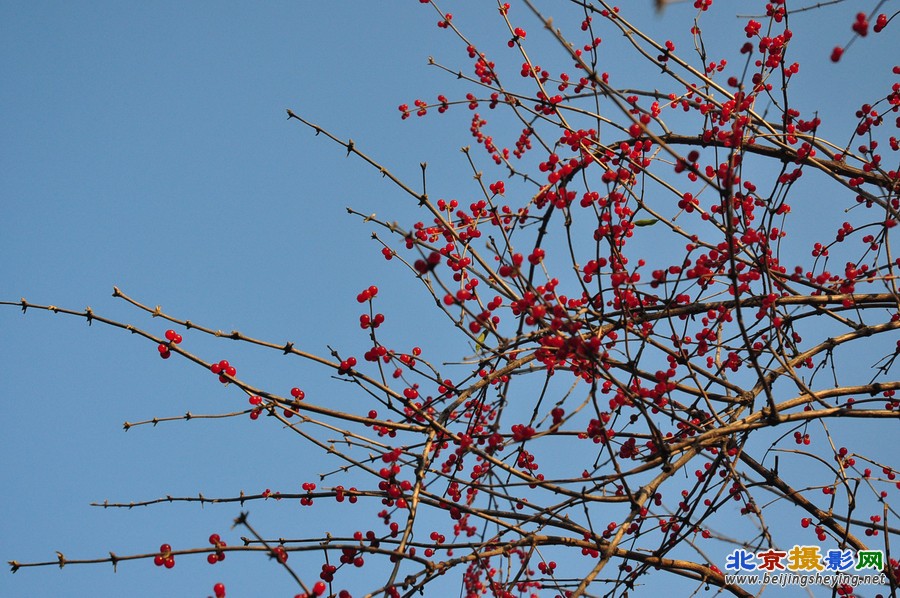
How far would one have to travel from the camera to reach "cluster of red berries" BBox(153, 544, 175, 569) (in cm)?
273

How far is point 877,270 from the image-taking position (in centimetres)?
415

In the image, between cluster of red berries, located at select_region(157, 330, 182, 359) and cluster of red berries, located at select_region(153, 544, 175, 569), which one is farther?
cluster of red berries, located at select_region(157, 330, 182, 359)

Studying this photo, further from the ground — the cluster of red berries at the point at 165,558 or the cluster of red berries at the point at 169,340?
the cluster of red berries at the point at 169,340

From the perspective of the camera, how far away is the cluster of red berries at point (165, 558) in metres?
2.73

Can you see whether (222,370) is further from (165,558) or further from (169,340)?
(165,558)

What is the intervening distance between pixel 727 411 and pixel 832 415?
64 centimetres

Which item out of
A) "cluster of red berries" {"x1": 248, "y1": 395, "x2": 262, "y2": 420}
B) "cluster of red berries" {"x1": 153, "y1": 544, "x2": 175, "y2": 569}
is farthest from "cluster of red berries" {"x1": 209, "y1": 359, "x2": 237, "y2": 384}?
"cluster of red berries" {"x1": 153, "y1": 544, "x2": 175, "y2": 569}

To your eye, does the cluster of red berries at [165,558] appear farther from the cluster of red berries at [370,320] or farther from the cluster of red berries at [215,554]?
the cluster of red berries at [370,320]

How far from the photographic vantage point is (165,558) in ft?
9.21

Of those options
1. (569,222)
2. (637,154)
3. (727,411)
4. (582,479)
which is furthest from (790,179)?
(582,479)

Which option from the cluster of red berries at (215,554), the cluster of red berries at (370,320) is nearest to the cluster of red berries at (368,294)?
the cluster of red berries at (370,320)

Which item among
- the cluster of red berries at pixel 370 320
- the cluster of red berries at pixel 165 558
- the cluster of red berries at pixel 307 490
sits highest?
the cluster of red berries at pixel 370 320

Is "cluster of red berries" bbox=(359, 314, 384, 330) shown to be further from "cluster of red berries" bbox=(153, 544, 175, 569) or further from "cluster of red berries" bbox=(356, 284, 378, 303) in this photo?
"cluster of red berries" bbox=(153, 544, 175, 569)

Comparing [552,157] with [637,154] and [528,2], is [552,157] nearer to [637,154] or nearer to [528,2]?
[637,154]
